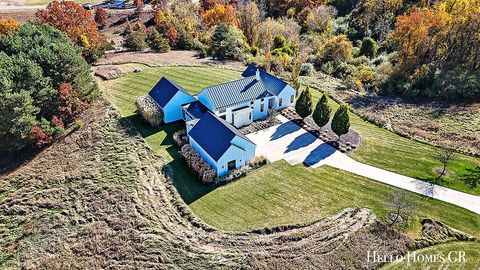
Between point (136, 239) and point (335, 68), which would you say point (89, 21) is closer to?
point (335, 68)

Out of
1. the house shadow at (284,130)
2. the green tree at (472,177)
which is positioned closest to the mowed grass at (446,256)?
the green tree at (472,177)

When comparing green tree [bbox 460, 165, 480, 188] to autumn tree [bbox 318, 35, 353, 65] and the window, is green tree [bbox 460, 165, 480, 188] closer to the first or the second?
the window

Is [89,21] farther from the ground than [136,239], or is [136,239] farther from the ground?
[89,21]

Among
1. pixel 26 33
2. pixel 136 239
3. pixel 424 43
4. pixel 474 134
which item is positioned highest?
pixel 26 33

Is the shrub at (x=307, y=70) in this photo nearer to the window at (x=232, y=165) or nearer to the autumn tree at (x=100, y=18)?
the window at (x=232, y=165)

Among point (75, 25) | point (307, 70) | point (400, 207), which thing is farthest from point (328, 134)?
point (75, 25)

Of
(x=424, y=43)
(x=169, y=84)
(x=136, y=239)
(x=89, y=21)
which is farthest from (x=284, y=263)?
(x=89, y=21)

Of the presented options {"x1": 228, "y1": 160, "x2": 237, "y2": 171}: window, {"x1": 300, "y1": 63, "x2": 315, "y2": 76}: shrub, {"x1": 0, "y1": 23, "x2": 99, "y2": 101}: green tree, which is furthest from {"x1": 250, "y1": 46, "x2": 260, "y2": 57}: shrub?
{"x1": 228, "y1": 160, "x2": 237, "y2": 171}: window

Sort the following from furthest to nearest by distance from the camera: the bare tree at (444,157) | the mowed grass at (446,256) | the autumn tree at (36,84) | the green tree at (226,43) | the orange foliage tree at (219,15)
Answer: the orange foliage tree at (219,15)
the green tree at (226,43)
the autumn tree at (36,84)
the bare tree at (444,157)
the mowed grass at (446,256)
